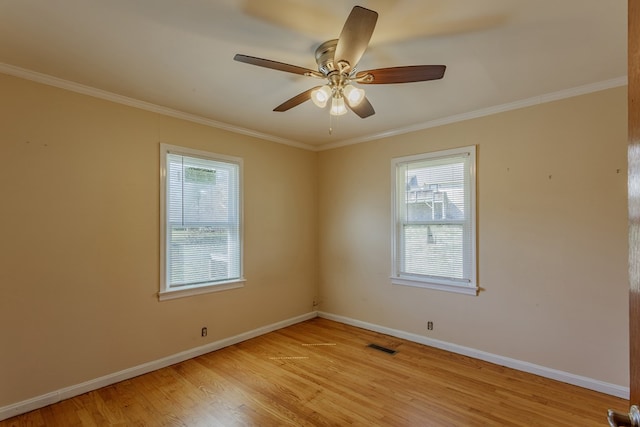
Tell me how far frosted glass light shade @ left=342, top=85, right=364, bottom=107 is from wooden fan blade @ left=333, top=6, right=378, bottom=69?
207 mm

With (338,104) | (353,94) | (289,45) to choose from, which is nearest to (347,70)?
(353,94)

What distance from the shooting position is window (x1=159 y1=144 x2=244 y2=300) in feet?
11.1

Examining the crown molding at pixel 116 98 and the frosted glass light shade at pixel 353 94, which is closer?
the frosted glass light shade at pixel 353 94

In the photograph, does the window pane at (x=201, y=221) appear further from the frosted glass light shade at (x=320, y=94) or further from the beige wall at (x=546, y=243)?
the beige wall at (x=546, y=243)

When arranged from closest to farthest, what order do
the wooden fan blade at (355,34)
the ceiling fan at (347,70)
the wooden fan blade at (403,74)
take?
the wooden fan blade at (355,34), the ceiling fan at (347,70), the wooden fan blade at (403,74)

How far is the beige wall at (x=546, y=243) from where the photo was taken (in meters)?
2.75

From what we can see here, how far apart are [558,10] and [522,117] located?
154 cm

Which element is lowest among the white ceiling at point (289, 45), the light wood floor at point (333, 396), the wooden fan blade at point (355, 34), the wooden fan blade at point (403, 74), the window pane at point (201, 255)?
the light wood floor at point (333, 396)

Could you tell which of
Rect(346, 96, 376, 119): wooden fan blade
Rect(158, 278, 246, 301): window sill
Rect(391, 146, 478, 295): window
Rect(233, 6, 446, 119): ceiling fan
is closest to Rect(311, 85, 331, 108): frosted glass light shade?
Rect(233, 6, 446, 119): ceiling fan

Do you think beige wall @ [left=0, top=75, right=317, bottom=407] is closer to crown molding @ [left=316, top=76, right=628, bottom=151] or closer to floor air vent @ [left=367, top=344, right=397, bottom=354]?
floor air vent @ [left=367, top=344, right=397, bottom=354]

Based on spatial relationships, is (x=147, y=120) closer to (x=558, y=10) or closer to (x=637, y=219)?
(x=558, y=10)

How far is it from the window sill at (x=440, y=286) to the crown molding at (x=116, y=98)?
2.53 m

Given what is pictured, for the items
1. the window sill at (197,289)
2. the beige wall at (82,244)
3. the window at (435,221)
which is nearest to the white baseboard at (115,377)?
the beige wall at (82,244)

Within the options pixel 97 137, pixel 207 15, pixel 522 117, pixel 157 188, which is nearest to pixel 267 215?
pixel 157 188
